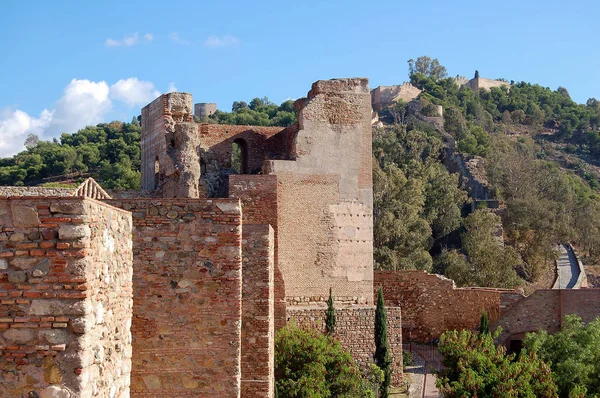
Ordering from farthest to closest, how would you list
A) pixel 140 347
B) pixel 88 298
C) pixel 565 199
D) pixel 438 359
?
pixel 565 199 → pixel 438 359 → pixel 140 347 → pixel 88 298

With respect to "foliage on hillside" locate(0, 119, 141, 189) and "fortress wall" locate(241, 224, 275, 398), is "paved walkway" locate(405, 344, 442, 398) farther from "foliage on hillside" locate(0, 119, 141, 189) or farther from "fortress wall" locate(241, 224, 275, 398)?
"foliage on hillside" locate(0, 119, 141, 189)

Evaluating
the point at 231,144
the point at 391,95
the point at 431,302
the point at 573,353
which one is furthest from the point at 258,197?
the point at 391,95

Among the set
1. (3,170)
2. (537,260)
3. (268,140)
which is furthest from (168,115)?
(3,170)

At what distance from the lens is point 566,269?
42.5m

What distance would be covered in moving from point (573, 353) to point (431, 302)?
5.18 metres

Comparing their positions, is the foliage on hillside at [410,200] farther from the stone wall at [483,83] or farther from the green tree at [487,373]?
the stone wall at [483,83]

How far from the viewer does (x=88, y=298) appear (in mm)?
5262

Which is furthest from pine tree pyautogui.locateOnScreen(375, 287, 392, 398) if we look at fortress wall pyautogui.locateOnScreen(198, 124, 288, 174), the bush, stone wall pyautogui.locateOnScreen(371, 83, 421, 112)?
stone wall pyautogui.locateOnScreen(371, 83, 421, 112)

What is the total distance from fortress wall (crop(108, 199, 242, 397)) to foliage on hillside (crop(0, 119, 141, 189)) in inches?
1386

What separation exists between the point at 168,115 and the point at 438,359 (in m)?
10.5

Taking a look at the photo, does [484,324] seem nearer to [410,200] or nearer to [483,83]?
[410,200]

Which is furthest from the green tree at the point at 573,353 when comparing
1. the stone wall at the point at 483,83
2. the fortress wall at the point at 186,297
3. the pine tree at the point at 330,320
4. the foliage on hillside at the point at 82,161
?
the stone wall at the point at 483,83

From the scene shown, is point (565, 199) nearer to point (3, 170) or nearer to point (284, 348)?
point (3, 170)

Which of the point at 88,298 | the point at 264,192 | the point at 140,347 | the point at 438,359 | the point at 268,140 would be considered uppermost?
the point at 268,140
